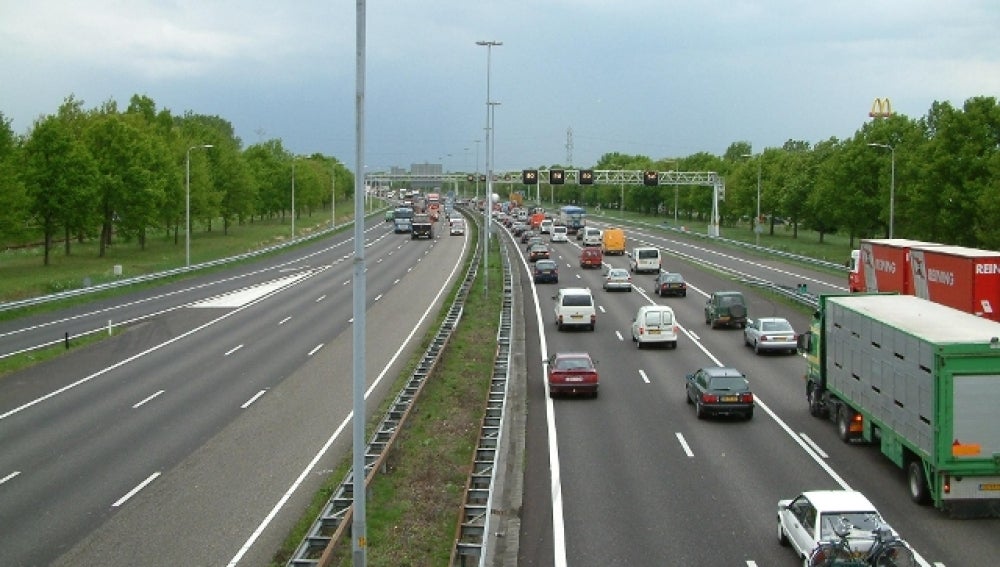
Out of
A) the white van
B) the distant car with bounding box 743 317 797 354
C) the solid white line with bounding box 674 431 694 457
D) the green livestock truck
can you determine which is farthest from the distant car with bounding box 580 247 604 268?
the green livestock truck

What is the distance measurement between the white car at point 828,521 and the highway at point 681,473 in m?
0.71

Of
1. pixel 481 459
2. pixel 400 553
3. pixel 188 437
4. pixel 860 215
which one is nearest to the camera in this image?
pixel 400 553

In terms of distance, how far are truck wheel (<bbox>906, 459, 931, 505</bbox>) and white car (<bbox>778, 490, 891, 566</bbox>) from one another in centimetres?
393

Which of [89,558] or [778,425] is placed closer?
[89,558]

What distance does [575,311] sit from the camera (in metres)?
46.9

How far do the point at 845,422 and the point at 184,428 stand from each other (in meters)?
16.8

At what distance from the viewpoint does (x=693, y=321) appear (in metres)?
50.2

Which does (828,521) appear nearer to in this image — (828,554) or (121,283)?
(828,554)

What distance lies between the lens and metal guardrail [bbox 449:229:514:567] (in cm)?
1712

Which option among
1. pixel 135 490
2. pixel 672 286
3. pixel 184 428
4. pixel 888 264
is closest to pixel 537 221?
pixel 672 286

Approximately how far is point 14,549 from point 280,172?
122m

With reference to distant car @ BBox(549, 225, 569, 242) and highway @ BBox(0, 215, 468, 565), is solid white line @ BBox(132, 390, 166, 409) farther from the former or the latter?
distant car @ BBox(549, 225, 569, 242)

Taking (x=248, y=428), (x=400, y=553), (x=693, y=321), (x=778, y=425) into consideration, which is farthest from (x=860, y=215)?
(x=400, y=553)

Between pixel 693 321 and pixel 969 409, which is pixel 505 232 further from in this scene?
pixel 969 409
